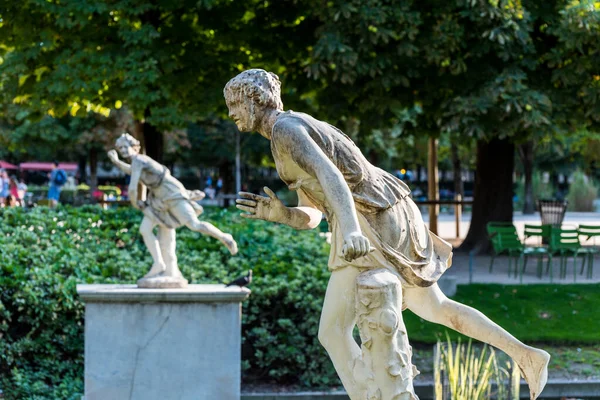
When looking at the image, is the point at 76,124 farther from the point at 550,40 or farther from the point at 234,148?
the point at 550,40

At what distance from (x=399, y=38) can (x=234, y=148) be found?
30123 millimetres

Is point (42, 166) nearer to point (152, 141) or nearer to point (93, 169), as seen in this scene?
point (93, 169)

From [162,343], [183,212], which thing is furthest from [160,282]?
[183,212]

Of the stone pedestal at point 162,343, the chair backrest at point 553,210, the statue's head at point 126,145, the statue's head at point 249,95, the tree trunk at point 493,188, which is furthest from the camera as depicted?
the chair backrest at point 553,210

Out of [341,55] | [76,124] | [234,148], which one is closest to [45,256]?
[341,55]

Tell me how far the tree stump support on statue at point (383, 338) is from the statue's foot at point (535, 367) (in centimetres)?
77

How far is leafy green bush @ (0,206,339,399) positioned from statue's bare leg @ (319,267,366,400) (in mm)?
5464

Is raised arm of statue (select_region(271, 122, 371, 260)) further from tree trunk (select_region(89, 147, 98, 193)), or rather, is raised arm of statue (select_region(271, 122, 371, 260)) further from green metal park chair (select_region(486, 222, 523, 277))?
tree trunk (select_region(89, 147, 98, 193))

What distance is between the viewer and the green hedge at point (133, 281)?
1003 centimetres

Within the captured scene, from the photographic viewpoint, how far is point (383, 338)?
4.70 m

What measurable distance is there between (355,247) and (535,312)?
976 cm

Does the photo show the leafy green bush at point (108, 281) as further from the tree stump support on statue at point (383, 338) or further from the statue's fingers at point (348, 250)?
the statue's fingers at point (348, 250)

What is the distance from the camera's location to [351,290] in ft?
16.1

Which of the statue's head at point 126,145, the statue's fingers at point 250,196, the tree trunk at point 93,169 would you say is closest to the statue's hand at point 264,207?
the statue's fingers at point 250,196
